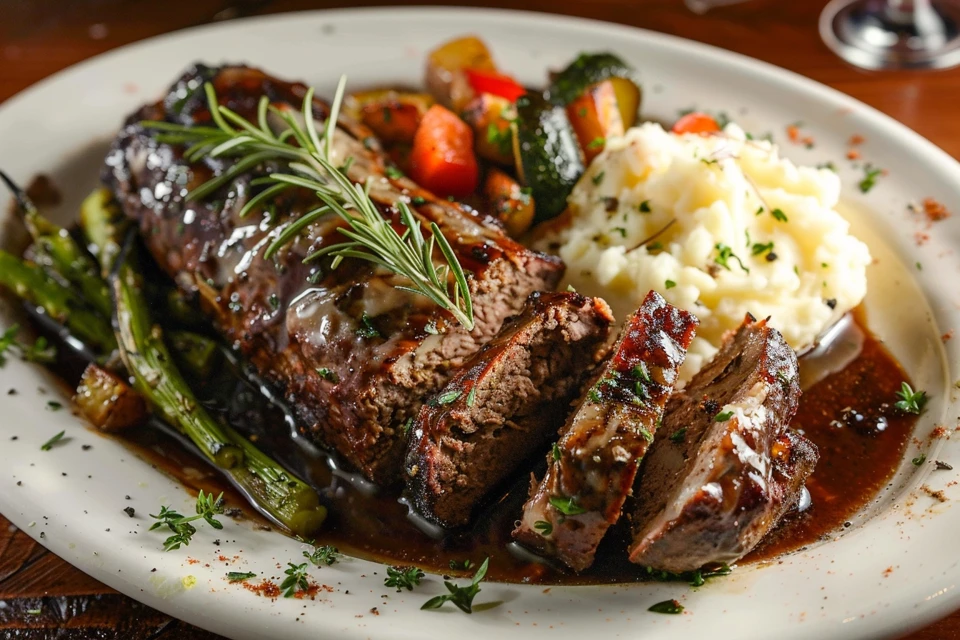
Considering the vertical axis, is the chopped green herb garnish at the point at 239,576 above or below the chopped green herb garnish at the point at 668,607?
above

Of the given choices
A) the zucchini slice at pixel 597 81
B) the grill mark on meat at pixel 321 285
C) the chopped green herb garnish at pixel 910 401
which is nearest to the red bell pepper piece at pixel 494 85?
the zucchini slice at pixel 597 81

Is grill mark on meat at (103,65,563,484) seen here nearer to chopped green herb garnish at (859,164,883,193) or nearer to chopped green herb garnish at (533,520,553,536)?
chopped green herb garnish at (533,520,553,536)

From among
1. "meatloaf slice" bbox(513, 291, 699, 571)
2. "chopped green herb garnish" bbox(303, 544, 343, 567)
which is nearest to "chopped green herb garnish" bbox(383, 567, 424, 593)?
"chopped green herb garnish" bbox(303, 544, 343, 567)

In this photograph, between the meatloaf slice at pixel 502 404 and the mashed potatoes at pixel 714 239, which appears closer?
the meatloaf slice at pixel 502 404

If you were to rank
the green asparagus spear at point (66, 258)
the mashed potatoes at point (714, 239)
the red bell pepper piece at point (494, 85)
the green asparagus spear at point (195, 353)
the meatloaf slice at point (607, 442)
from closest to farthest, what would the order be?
1. the meatloaf slice at point (607, 442)
2. the mashed potatoes at point (714, 239)
3. the green asparagus spear at point (195, 353)
4. the green asparagus spear at point (66, 258)
5. the red bell pepper piece at point (494, 85)

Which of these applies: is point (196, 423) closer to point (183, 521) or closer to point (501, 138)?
point (183, 521)

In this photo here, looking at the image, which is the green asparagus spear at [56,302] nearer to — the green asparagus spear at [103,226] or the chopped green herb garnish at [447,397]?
the green asparagus spear at [103,226]

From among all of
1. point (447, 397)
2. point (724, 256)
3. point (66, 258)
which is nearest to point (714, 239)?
point (724, 256)
